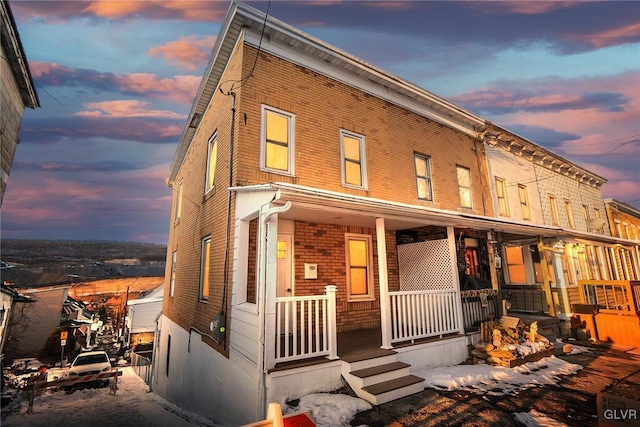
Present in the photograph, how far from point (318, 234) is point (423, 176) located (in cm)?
488

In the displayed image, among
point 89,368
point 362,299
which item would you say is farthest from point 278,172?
point 89,368

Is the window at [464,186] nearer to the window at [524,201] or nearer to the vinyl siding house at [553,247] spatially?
the vinyl siding house at [553,247]

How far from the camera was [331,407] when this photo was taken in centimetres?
454

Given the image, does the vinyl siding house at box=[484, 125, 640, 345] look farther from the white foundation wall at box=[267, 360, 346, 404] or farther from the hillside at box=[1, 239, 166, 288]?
the hillside at box=[1, 239, 166, 288]

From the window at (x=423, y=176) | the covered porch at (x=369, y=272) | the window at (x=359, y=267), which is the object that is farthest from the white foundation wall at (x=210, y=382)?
Answer: the window at (x=423, y=176)

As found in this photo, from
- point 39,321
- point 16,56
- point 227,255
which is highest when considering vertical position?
Answer: point 16,56

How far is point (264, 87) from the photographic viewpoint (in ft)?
23.6

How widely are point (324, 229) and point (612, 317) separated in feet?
33.9

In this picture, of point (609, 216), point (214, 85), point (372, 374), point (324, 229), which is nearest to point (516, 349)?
point (372, 374)

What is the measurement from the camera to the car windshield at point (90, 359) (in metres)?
14.9

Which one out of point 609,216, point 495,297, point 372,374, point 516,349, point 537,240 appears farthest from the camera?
point 609,216

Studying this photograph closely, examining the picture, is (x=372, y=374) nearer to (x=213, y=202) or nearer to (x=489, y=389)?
(x=489, y=389)

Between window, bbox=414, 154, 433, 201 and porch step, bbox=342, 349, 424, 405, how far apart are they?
19.1ft

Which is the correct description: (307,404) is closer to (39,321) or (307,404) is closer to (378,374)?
(378,374)
